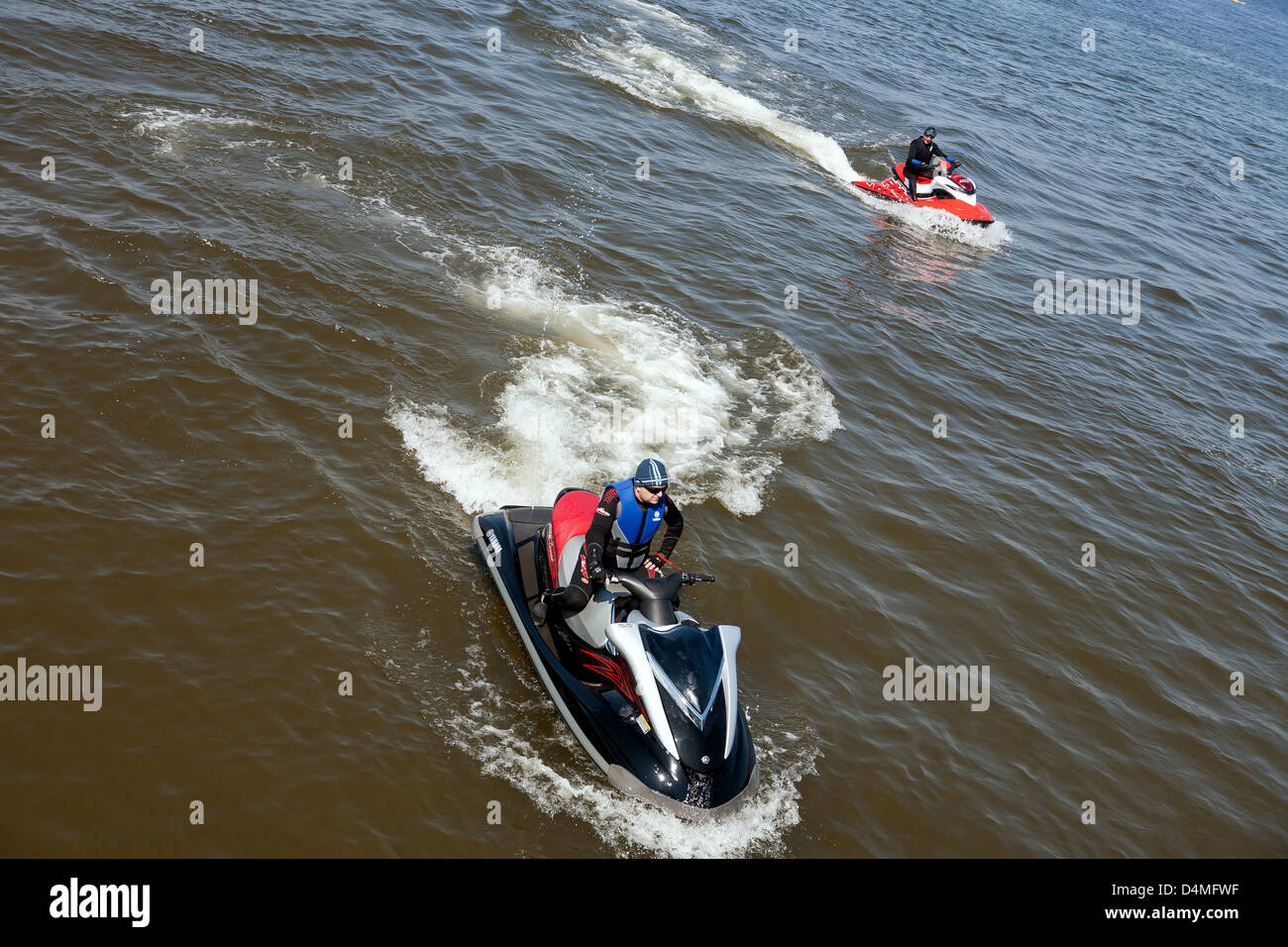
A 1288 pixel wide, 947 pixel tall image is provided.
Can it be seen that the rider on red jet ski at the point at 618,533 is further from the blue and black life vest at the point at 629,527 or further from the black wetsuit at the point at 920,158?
the black wetsuit at the point at 920,158

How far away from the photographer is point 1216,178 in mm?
28406

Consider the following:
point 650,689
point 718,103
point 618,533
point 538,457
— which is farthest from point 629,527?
point 718,103

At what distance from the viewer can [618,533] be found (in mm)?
8125

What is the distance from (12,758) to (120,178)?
928 cm

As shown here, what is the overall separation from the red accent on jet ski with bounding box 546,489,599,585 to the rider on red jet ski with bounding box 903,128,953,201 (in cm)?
1450

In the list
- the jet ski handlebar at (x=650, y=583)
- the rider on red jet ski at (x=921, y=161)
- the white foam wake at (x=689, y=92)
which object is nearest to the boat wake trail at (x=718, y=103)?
the white foam wake at (x=689, y=92)

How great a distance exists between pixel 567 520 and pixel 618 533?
2.79 feet

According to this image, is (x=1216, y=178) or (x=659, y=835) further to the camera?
(x=1216, y=178)

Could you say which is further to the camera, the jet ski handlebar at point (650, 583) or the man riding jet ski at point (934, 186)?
the man riding jet ski at point (934, 186)

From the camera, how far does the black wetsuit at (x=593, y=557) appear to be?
798 cm

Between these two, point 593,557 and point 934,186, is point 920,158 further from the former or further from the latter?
point 593,557

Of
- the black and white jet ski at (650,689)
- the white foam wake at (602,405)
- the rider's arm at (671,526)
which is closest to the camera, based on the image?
the black and white jet ski at (650,689)
